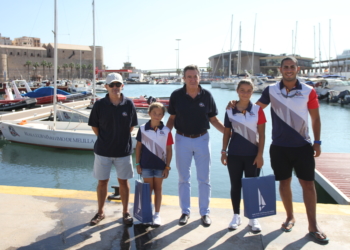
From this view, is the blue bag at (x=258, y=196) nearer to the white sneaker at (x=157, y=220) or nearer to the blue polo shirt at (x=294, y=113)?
the blue polo shirt at (x=294, y=113)

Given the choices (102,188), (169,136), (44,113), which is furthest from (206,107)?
(44,113)

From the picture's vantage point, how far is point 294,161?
343 centimetres

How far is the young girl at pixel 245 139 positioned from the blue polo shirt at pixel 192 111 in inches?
11.4

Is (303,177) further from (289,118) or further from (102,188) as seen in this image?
(102,188)

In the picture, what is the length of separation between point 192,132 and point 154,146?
45 centimetres

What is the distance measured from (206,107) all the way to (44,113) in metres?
18.2

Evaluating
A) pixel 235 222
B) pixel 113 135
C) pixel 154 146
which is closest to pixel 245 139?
pixel 235 222

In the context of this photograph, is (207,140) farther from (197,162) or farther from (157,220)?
(157,220)

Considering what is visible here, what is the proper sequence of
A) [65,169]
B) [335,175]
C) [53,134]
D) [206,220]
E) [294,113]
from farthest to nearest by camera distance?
1. [53,134]
2. [65,169]
3. [335,175]
4. [206,220]
5. [294,113]

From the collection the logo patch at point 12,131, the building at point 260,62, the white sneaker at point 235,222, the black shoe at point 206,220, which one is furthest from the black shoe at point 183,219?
the building at point 260,62

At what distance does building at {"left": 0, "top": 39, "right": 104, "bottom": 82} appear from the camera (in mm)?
88438

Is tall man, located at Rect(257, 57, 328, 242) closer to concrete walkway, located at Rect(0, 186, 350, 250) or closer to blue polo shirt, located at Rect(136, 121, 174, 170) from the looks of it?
concrete walkway, located at Rect(0, 186, 350, 250)

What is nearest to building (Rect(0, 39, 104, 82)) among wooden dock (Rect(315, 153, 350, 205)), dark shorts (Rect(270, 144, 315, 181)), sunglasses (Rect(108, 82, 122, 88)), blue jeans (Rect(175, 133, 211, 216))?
wooden dock (Rect(315, 153, 350, 205))

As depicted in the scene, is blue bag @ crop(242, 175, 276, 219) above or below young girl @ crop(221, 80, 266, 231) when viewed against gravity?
below
